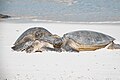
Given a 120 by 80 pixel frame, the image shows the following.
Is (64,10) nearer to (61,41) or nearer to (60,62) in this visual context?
(61,41)

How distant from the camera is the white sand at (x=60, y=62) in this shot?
198cm

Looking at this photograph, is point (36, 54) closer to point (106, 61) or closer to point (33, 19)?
point (33, 19)

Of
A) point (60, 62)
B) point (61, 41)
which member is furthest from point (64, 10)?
point (60, 62)

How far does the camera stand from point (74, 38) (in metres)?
2.02

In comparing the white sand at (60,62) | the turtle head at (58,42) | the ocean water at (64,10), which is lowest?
the white sand at (60,62)

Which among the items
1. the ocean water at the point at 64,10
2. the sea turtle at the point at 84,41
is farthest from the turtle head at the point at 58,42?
the ocean water at the point at 64,10

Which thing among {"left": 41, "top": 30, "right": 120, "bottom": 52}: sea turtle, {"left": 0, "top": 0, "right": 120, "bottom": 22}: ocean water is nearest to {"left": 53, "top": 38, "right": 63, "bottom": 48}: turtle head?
{"left": 41, "top": 30, "right": 120, "bottom": 52}: sea turtle

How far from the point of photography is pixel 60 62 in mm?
2004

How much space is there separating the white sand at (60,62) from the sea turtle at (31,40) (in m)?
0.03

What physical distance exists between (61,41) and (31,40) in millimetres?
201

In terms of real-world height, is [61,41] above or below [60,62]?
above

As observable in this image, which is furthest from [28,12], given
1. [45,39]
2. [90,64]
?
[90,64]

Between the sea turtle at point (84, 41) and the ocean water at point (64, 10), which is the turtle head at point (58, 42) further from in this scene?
the ocean water at point (64, 10)

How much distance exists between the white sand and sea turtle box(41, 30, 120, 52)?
0.09 feet
